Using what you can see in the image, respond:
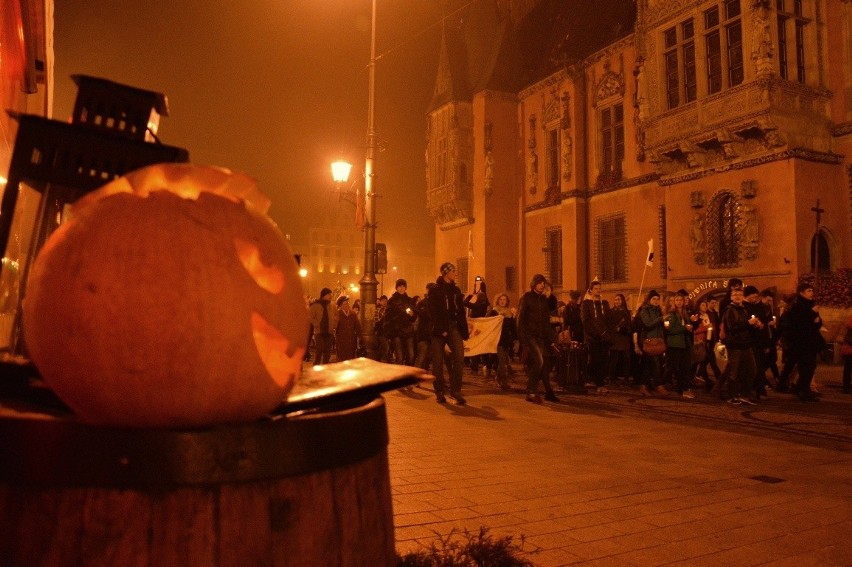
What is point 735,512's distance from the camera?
13.5ft

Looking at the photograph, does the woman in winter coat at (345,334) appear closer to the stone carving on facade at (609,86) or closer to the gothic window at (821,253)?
the gothic window at (821,253)

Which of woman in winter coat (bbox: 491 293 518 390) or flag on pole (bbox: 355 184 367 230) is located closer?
woman in winter coat (bbox: 491 293 518 390)

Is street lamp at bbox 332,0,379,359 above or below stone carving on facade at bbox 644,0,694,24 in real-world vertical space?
below

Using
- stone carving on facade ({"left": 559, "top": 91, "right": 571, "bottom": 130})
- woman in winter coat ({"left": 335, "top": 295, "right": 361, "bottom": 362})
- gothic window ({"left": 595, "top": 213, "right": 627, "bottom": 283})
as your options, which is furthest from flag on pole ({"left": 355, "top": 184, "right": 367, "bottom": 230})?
stone carving on facade ({"left": 559, "top": 91, "right": 571, "bottom": 130})

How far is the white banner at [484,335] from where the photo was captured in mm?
13164

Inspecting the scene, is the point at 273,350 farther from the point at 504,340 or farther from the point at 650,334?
the point at 504,340

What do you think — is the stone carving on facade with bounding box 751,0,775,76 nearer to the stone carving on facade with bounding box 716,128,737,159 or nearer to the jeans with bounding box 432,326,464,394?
the stone carving on facade with bounding box 716,128,737,159

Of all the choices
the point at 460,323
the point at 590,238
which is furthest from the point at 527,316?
the point at 590,238

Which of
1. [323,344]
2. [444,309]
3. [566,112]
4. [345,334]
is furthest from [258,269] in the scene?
[566,112]

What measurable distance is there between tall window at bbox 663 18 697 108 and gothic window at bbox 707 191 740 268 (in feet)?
12.9

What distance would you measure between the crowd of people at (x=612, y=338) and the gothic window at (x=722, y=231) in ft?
24.0

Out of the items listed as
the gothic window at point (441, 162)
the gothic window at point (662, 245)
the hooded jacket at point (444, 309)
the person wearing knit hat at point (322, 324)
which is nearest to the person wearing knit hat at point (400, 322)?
the person wearing knit hat at point (322, 324)

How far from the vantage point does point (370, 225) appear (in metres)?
15.8

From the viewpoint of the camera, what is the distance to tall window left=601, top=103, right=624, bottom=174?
2656 cm
